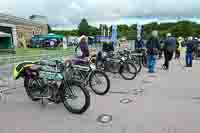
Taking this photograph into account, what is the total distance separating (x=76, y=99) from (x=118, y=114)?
3.05 ft

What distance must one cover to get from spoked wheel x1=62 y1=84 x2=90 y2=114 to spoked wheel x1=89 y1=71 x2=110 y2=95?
1.65 m

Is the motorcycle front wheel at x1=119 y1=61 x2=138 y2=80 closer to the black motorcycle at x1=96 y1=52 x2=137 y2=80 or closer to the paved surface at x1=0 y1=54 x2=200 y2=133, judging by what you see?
the black motorcycle at x1=96 y1=52 x2=137 y2=80

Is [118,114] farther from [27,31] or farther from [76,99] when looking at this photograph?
[27,31]

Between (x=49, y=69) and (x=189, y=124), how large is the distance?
3202 millimetres

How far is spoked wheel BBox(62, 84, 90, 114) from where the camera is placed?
5.08m

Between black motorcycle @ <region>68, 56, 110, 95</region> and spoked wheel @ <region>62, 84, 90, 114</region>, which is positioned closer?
spoked wheel @ <region>62, 84, 90, 114</region>

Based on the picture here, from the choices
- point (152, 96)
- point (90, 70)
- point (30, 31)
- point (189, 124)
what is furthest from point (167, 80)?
point (30, 31)

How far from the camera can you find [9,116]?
16.5 ft

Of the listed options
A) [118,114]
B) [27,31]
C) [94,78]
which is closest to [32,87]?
[94,78]

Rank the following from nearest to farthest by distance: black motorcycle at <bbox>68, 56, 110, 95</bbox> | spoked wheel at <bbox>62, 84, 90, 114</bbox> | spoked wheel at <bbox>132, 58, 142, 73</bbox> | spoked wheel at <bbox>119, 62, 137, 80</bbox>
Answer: spoked wheel at <bbox>62, 84, 90, 114</bbox>
black motorcycle at <bbox>68, 56, 110, 95</bbox>
spoked wheel at <bbox>119, 62, 137, 80</bbox>
spoked wheel at <bbox>132, 58, 142, 73</bbox>

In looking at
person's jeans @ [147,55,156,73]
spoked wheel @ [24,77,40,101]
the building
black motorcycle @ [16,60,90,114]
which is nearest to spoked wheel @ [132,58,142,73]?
person's jeans @ [147,55,156,73]

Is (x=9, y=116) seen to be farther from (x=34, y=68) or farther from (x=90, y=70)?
(x=90, y=70)

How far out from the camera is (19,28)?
5231 cm

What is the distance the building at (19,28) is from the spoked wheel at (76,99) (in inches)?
Result: 1421
